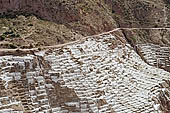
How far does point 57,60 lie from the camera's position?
2658 cm

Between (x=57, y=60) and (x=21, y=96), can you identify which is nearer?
(x=21, y=96)

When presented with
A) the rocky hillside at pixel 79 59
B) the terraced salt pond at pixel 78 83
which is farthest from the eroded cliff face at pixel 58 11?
the terraced salt pond at pixel 78 83

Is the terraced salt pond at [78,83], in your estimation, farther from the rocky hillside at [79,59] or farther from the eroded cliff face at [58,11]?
the eroded cliff face at [58,11]

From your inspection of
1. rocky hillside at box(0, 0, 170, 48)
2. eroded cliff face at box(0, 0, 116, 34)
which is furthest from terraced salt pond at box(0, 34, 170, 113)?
eroded cliff face at box(0, 0, 116, 34)

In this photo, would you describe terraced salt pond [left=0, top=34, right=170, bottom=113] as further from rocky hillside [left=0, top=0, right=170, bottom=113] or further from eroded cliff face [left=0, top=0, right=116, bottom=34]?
eroded cliff face [left=0, top=0, right=116, bottom=34]

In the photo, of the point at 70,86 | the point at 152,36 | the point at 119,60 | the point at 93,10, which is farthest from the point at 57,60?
the point at 152,36

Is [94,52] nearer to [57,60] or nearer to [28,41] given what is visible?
[57,60]

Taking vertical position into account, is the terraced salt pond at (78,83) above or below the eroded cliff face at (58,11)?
below

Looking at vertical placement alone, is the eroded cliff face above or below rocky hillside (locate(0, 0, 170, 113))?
above

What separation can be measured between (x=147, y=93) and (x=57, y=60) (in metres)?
10.2

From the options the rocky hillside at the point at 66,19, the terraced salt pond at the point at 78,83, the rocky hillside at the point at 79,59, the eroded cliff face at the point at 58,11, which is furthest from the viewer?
the eroded cliff face at the point at 58,11

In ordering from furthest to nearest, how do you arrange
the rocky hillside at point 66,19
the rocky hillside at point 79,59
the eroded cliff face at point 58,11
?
the eroded cliff face at point 58,11 → the rocky hillside at point 66,19 → the rocky hillside at point 79,59

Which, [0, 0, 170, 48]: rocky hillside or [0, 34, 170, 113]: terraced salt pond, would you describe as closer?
[0, 34, 170, 113]: terraced salt pond

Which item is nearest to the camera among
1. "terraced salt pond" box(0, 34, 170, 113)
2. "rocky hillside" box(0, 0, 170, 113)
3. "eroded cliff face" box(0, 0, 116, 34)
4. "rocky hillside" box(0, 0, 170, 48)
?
"terraced salt pond" box(0, 34, 170, 113)
